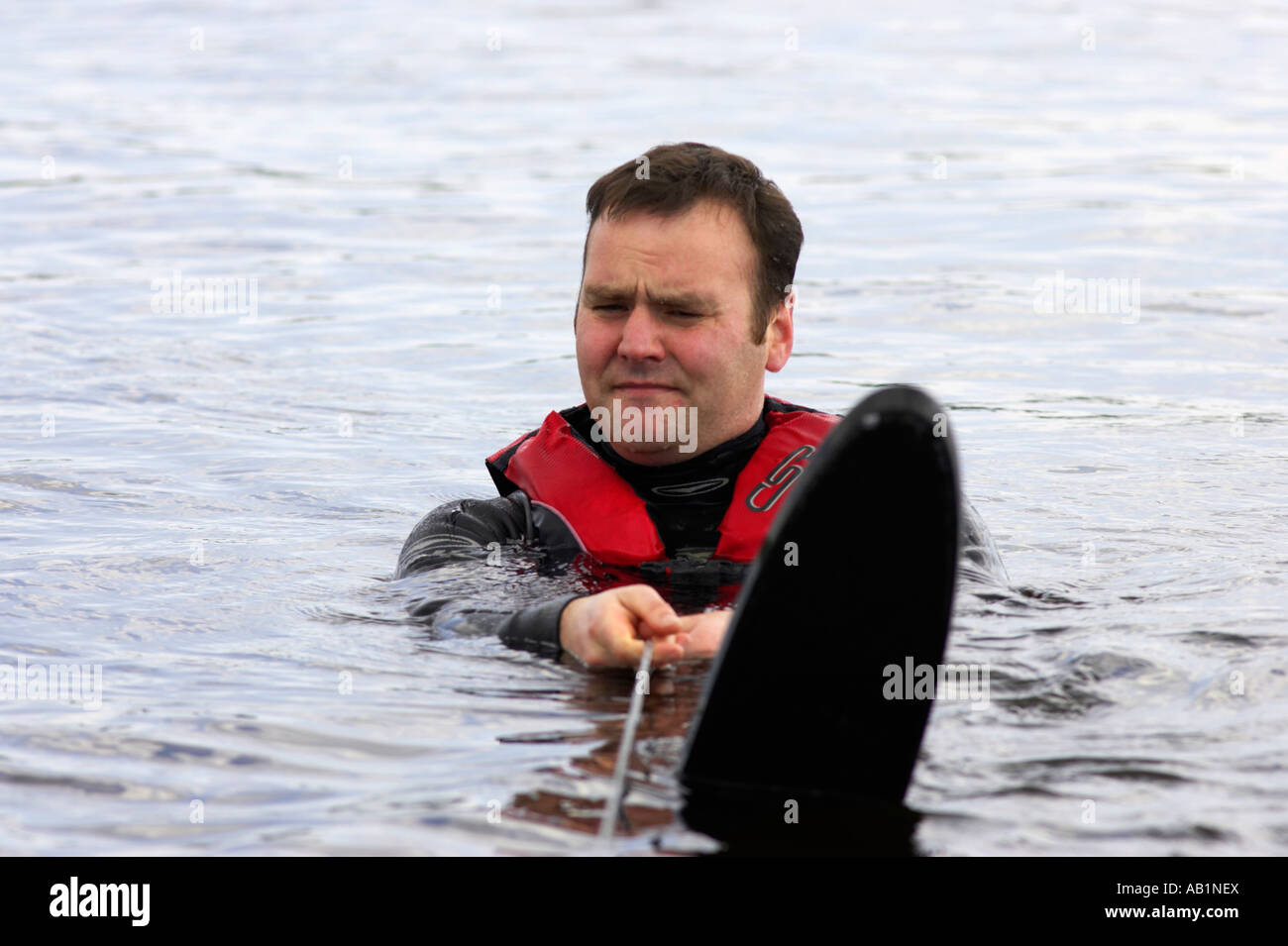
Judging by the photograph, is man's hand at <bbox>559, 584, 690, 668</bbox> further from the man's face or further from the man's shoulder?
the man's shoulder

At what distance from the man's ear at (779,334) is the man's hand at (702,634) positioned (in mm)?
1051

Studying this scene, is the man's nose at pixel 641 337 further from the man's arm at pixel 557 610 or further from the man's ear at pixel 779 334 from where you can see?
the man's arm at pixel 557 610

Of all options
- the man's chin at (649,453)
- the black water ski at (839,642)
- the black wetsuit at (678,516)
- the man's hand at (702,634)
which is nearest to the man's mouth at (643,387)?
the man's chin at (649,453)

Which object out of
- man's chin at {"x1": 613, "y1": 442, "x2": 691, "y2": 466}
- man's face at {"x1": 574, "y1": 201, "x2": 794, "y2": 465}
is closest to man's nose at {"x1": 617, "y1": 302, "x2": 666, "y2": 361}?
man's face at {"x1": 574, "y1": 201, "x2": 794, "y2": 465}

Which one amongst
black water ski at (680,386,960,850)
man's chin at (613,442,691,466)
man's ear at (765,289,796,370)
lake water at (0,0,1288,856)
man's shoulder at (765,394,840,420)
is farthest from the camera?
man's shoulder at (765,394,840,420)

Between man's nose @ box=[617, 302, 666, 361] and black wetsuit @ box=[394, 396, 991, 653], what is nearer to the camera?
man's nose @ box=[617, 302, 666, 361]

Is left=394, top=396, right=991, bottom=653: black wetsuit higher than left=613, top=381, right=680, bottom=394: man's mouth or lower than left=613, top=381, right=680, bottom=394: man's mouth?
lower

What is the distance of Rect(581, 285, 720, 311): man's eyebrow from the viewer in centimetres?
428

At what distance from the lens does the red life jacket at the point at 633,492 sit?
4453 mm

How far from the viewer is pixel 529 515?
4.75m

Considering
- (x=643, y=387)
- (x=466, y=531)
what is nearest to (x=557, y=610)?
(x=643, y=387)

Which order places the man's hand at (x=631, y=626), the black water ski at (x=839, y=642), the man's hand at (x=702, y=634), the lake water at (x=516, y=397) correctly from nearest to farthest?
the black water ski at (x=839, y=642)
the lake water at (x=516, y=397)
the man's hand at (x=631, y=626)
the man's hand at (x=702, y=634)

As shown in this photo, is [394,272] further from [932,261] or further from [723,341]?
[723,341]

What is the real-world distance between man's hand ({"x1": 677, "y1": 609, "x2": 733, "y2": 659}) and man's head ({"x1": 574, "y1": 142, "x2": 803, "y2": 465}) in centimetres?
81
